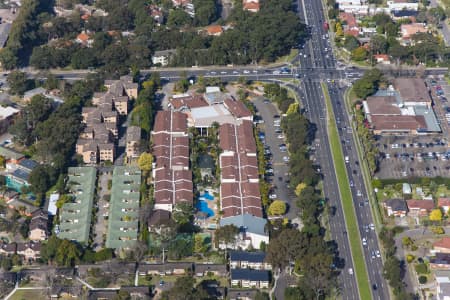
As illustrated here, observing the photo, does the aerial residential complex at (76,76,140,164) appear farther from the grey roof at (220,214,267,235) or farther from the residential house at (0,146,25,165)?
the grey roof at (220,214,267,235)

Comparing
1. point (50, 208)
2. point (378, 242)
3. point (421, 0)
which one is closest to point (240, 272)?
point (378, 242)

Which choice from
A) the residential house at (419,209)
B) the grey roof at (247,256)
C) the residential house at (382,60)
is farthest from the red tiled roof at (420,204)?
the residential house at (382,60)

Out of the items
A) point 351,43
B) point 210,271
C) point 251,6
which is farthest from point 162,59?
point 210,271

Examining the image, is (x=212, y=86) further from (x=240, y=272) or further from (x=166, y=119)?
(x=240, y=272)

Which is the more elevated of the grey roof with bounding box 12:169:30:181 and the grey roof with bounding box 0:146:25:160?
the grey roof with bounding box 0:146:25:160

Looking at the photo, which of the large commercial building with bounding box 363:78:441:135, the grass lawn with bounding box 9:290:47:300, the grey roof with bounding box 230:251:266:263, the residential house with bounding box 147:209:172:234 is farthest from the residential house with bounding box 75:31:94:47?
the grey roof with bounding box 230:251:266:263

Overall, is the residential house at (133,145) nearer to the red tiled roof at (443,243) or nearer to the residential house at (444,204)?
the residential house at (444,204)
